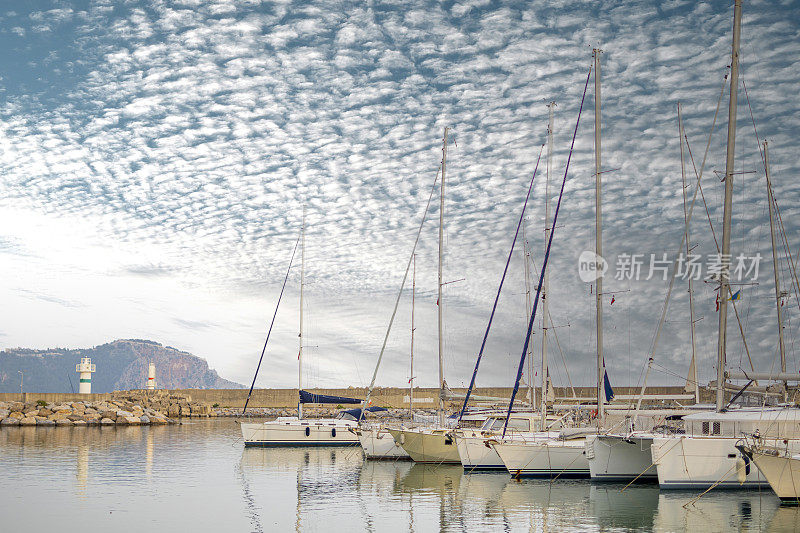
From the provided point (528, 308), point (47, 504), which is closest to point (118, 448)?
point (47, 504)

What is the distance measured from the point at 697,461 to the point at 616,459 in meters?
2.77

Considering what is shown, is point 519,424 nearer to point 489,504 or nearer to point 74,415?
point 489,504

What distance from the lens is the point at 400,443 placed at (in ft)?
111

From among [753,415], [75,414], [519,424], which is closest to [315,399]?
[519,424]

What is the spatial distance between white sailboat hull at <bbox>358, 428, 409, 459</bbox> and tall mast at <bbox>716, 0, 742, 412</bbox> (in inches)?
591

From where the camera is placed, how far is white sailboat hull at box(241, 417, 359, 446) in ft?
139

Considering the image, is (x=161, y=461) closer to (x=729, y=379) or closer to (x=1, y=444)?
(x=1, y=444)

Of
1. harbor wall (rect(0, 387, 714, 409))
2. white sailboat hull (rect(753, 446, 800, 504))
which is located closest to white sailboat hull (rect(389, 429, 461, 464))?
white sailboat hull (rect(753, 446, 800, 504))

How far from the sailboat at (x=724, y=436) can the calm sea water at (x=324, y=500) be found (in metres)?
0.52

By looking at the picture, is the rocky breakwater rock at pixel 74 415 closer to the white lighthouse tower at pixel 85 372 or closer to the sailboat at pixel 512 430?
the white lighthouse tower at pixel 85 372

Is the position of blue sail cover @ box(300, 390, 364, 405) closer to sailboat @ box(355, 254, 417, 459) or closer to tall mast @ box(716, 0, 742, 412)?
sailboat @ box(355, 254, 417, 459)

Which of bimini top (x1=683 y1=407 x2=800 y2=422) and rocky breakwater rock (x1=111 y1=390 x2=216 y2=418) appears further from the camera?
rocky breakwater rock (x1=111 y1=390 x2=216 y2=418)

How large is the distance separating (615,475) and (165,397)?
222 ft

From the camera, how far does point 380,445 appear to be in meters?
35.6
